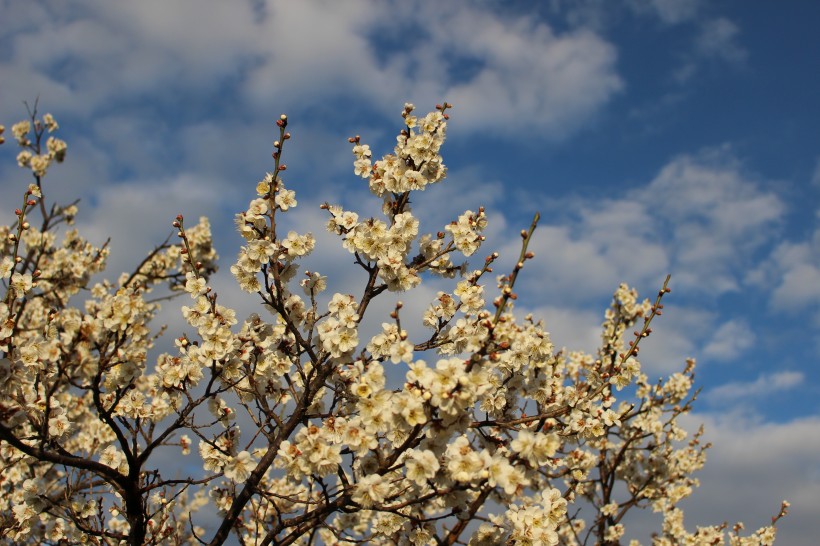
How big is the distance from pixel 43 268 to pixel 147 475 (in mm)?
8701

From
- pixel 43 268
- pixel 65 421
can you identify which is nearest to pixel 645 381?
pixel 65 421

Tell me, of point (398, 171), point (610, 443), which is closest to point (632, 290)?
point (610, 443)

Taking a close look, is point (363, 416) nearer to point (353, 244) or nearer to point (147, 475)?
point (353, 244)

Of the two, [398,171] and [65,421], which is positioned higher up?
[398,171]

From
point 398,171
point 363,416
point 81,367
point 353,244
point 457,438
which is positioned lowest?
point 457,438

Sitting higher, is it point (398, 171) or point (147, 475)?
point (398, 171)

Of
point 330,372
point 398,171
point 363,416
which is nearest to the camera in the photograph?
point 363,416

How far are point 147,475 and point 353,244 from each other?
2855mm

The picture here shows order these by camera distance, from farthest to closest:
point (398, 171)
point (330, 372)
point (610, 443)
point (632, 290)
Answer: point (632, 290) < point (610, 443) < point (398, 171) < point (330, 372)

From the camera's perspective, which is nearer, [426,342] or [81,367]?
[81,367]

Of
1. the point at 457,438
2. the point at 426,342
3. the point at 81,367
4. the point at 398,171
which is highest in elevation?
the point at 398,171

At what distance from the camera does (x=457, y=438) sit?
Result: 13.3ft

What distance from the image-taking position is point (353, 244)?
6.08 meters

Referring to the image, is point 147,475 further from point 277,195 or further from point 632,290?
point 632,290
